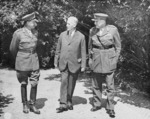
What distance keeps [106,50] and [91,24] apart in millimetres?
4215

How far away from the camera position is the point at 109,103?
644cm

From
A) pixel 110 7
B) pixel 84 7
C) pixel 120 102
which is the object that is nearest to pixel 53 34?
pixel 84 7

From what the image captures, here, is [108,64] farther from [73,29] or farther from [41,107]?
[41,107]

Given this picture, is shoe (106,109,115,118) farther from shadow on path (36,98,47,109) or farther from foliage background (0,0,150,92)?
foliage background (0,0,150,92)

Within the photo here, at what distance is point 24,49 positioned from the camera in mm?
6449

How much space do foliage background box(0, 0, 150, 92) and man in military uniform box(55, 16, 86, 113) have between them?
133 centimetres

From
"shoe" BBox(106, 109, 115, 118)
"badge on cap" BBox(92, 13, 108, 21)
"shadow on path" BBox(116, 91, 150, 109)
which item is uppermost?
"badge on cap" BBox(92, 13, 108, 21)

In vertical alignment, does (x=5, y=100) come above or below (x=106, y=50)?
below

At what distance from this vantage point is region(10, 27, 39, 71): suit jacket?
6.40 metres

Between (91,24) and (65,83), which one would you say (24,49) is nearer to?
(65,83)

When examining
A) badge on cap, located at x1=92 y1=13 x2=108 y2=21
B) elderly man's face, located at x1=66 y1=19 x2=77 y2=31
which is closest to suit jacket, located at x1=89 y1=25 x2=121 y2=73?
badge on cap, located at x1=92 y1=13 x2=108 y2=21

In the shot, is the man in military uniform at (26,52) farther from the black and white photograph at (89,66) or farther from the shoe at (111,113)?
the shoe at (111,113)

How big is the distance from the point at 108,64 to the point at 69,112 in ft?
4.39

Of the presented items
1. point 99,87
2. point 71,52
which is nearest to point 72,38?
point 71,52
